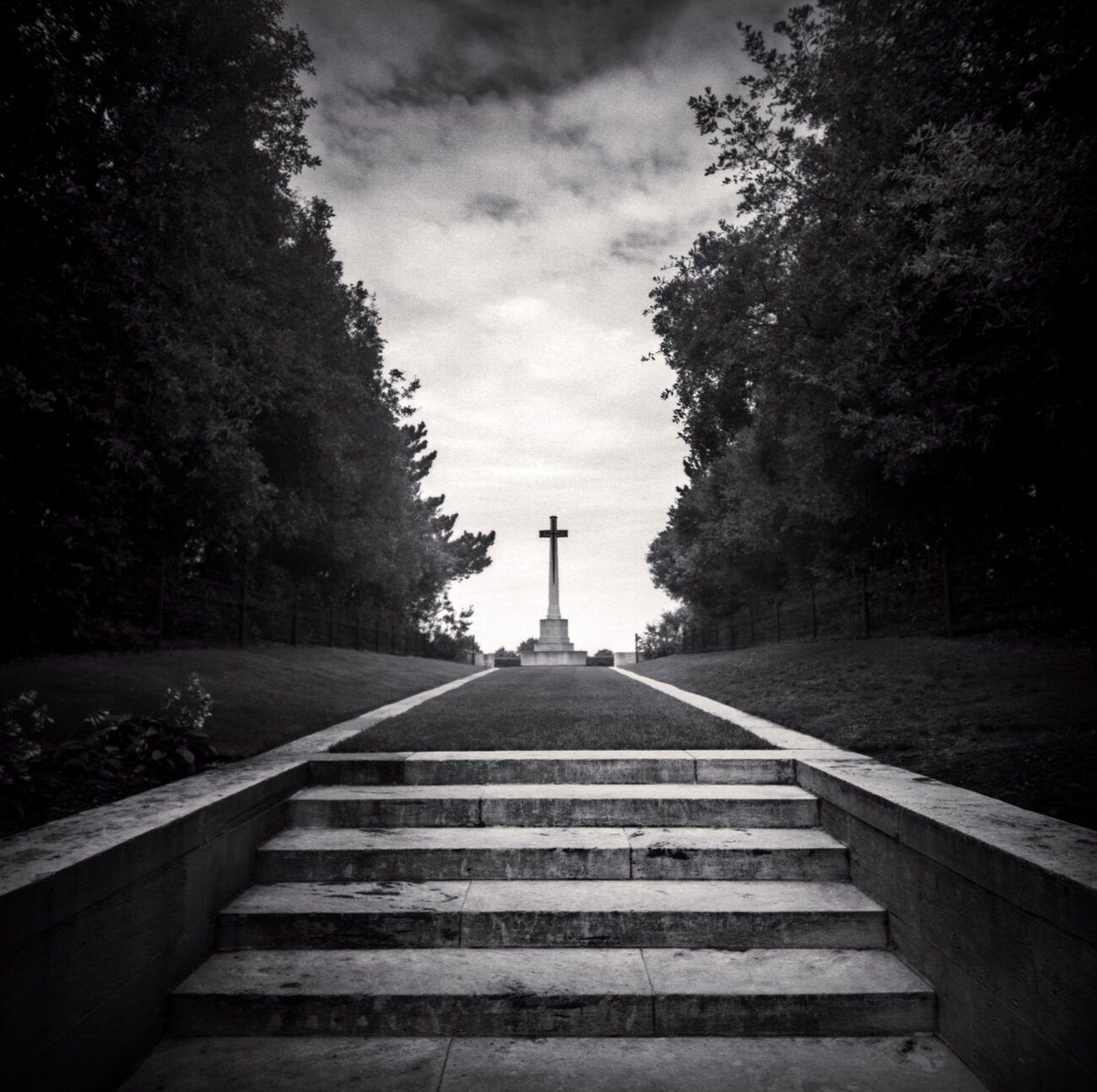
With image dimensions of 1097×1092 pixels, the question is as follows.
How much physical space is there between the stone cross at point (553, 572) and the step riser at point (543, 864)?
3932 cm

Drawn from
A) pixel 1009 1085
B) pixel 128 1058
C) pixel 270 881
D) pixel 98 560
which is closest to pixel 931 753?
pixel 1009 1085

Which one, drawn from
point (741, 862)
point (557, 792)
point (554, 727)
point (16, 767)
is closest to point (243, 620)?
point (554, 727)

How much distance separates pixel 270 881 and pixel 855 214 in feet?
32.2

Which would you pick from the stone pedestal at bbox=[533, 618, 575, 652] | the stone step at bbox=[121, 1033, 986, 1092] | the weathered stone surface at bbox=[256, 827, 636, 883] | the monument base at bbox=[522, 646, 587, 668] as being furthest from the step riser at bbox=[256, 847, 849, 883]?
the stone pedestal at bbox=[533, 618, 575, 652]

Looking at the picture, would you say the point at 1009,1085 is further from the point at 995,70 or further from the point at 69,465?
the point at 69,465

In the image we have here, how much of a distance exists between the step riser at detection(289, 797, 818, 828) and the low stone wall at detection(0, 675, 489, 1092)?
0.68 metres

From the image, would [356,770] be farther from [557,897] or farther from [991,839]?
[991,839]

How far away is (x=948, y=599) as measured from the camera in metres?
11.1

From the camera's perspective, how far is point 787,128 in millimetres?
10695

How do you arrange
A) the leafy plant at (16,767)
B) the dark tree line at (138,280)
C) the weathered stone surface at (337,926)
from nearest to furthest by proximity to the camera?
the weathered stone surface at (337,926) < the leafy plant at (16,767) < the dark tree line at (138,280)

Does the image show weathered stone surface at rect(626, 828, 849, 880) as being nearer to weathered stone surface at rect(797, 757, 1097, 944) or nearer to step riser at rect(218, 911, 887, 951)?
weathered stone surface at rect(797, 757, 1097, 944)

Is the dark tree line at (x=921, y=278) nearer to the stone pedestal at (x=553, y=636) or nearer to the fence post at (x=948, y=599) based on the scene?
the fence post at (x=948, y=599)

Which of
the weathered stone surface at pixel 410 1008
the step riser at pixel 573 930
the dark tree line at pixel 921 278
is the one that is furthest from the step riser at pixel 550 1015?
the dark tree line at pixel 921 278

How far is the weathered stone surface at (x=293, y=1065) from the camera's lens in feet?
7.98
